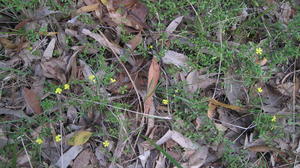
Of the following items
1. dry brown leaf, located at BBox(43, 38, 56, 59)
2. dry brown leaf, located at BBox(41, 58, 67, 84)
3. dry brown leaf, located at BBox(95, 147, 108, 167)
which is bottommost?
dry brown leaf, located at BBox(95, 147, 108, 167)

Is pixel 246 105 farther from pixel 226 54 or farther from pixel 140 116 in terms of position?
pixel 140 116

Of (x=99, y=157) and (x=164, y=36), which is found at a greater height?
(x=164, y=36)

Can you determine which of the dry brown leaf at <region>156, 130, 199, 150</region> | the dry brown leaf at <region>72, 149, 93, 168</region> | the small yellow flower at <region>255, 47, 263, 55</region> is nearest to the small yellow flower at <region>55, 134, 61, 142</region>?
the dry brown leaf at <region>72, 149, 93, 168</region>

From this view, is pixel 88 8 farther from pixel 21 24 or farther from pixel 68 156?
pixel 68 156

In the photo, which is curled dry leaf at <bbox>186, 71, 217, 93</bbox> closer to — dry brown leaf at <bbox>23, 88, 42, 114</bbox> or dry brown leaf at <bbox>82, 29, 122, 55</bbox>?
dry brown leaf at <bbox>82, 29, 122, 55</bbox>

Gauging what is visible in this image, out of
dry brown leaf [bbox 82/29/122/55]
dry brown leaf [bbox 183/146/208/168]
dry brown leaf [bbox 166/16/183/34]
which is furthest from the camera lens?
dry brown leaf [bbox 166/16/183/34]

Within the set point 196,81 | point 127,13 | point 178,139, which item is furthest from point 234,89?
point 127,13

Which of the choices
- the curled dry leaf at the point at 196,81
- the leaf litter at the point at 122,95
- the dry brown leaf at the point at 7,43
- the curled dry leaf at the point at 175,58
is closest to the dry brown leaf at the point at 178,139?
the leaf litter at the point at 122,95

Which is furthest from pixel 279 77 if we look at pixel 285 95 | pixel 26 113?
pixel 26 113
